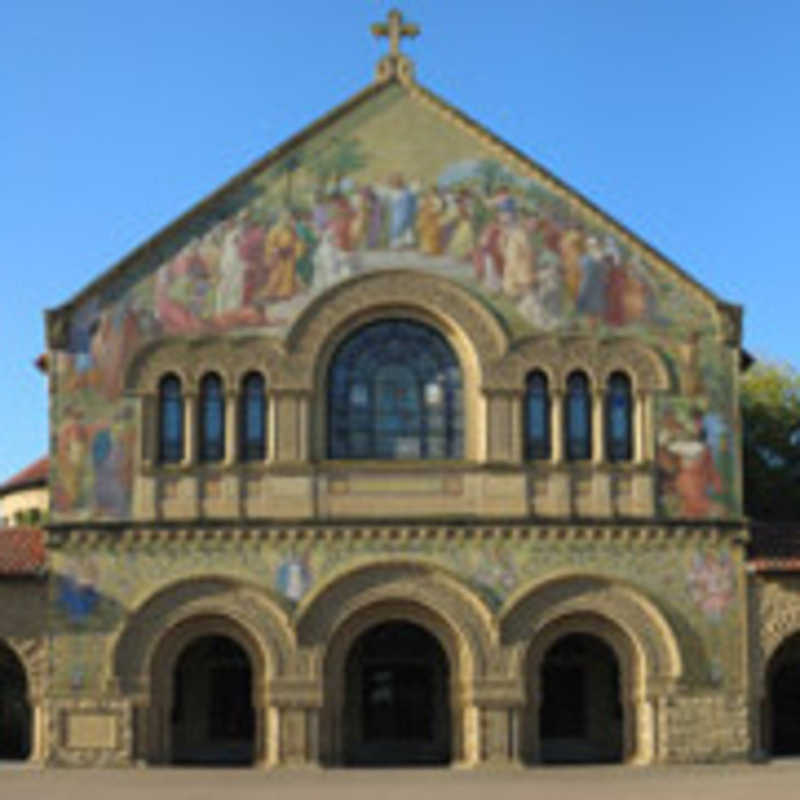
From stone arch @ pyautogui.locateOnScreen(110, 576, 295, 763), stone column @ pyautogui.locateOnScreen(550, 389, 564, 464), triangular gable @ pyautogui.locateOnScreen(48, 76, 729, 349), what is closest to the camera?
stone arch @ pyautogui.locateOnScreen(110, 576, 295, 763)

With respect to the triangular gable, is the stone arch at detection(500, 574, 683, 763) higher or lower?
lower

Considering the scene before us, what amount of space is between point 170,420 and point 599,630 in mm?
9523

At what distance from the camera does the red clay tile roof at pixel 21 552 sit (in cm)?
2903

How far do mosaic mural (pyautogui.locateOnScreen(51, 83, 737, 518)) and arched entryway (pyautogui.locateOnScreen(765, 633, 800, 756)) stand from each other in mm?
5792

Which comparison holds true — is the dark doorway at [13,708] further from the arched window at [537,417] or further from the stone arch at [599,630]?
the arched window at [537,417]

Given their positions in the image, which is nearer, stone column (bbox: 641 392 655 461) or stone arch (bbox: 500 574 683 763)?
stone arch (bbox: 500 574 683 763)

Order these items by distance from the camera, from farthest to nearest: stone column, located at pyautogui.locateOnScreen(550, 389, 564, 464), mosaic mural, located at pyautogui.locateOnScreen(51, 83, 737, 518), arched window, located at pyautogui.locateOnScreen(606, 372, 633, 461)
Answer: arched window, located at pyautogui.locateOnScreen(606, 372, 633, 461) < mosaic mural, located at pyautogui.locateOnScreen(51, 83, 737, 518) < stone column, located at pyautogui.locateOnScreen(550, 389, 564, 464)

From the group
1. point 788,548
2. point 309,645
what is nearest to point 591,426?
point 788,548

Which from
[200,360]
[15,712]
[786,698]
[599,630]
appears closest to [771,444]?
[786,698]

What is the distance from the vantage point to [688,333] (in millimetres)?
30359

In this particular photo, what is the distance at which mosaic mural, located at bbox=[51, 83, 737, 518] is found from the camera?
29.8 meters

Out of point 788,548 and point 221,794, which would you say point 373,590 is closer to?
point 221,794

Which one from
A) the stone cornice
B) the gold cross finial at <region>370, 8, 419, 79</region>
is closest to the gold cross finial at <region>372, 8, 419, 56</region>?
the gold cross finial at <region>370, 8, 419, 79</region>

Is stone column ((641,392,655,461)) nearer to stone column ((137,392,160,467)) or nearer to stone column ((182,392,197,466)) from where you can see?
stone column ((182,392,197,466))
